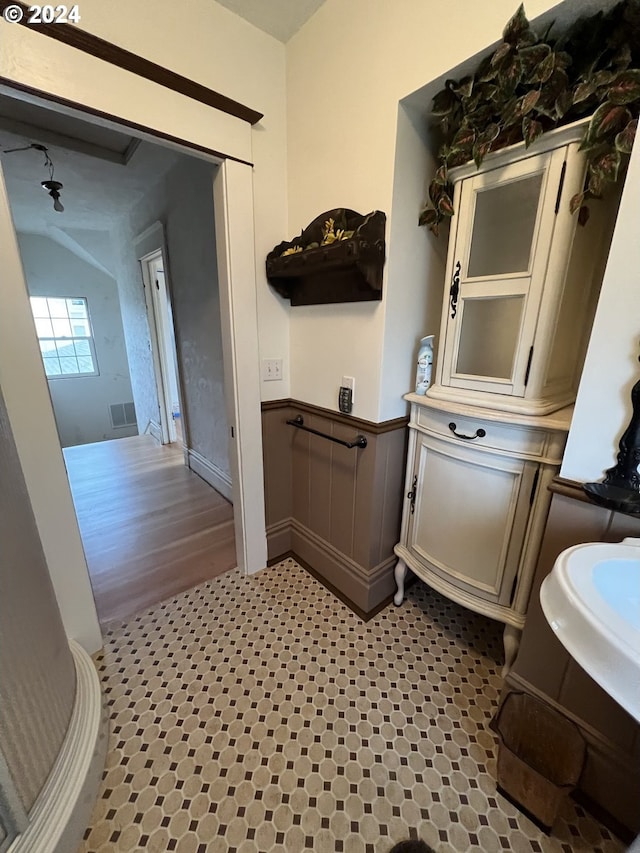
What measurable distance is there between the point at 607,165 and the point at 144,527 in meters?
2.88

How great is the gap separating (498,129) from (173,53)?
3.79ft

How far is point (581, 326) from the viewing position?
1.22 m

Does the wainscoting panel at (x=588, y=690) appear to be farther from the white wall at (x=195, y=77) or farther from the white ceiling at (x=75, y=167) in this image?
the white ceiling at (x=75, y=167)

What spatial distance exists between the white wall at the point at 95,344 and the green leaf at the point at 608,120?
245 inches

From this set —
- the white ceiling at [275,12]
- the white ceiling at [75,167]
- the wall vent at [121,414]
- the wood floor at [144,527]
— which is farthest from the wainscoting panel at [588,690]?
the wall vent at [121,414]

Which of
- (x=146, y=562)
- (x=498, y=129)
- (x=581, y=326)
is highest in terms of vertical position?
(x=498, y=129)

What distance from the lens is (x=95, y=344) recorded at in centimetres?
552

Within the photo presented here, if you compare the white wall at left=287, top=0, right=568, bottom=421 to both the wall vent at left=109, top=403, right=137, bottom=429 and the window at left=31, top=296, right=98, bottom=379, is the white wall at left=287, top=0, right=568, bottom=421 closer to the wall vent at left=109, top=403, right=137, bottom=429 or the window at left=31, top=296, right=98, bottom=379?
the window at left=31, top=296, right=98, bottom=379

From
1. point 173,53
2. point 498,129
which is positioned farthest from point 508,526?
point 173,53

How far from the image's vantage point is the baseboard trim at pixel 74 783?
833mm

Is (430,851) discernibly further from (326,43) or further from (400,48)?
(326,43)

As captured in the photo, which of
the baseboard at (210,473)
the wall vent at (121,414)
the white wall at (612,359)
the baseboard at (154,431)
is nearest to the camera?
the white wall at (612,359)

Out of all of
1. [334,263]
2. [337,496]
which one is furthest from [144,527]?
[334,263]

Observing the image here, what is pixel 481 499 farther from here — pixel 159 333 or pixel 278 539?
pixel 159 333
